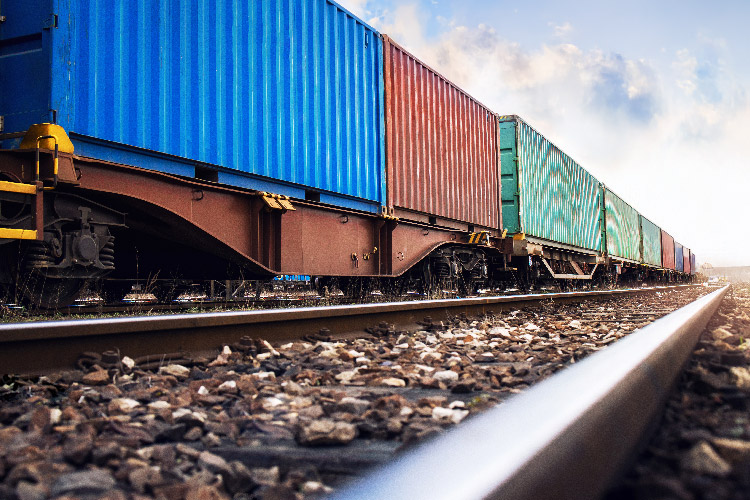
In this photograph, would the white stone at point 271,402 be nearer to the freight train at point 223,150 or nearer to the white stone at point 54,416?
the white stone at point 54,416

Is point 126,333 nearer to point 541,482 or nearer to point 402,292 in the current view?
point 541,482

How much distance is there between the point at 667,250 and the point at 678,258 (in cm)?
646

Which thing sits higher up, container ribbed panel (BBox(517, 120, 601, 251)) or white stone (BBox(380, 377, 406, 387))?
container ribbed panel (BBox(517, 120, 601, 251))

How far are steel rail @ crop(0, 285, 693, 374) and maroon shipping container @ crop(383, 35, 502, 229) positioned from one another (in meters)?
4.19

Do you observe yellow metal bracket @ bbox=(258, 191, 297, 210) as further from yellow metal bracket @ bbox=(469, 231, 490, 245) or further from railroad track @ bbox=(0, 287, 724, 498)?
yellow metal bracket @ bbox=(469, 231, 490, 245)

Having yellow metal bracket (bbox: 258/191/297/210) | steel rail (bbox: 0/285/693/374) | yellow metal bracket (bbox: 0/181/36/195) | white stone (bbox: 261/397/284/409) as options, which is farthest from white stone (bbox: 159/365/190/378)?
yellow metal bracket (bbox: 258/191/297/210)

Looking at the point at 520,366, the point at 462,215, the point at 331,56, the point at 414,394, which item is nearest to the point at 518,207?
the point at 462,215

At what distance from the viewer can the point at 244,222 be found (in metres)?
5.79

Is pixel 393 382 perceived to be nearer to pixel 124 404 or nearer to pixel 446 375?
pixel 446 375

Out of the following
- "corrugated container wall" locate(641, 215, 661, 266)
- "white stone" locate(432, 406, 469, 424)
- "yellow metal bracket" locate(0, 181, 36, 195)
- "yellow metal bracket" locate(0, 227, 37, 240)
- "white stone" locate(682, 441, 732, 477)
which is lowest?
"white stone" locate(432, 406, 469, 424)

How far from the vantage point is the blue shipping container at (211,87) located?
4410 mm

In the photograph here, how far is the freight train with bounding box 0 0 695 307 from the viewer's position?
4.31m

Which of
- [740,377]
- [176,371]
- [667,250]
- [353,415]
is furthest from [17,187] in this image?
[667,250]

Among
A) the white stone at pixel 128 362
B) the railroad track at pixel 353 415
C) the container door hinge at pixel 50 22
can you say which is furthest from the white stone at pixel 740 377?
the container door hinge at pixel 50 22
